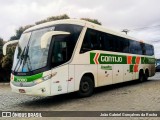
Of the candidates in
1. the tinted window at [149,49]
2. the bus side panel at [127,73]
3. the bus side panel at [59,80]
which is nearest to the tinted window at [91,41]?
the bus side panel at [59,80]

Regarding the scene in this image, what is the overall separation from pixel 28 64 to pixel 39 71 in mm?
717

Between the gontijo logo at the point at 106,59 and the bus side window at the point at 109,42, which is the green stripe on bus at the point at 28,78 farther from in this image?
the bus side window at the point at 109,42

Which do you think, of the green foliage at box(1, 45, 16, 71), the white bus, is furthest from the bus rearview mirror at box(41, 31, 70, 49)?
the green foliage at box(1, 45, 16, 71)

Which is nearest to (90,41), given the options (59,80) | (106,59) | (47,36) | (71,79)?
(106,59)

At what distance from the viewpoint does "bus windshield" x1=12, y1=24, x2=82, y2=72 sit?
35.0 ft

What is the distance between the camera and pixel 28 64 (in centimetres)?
1086

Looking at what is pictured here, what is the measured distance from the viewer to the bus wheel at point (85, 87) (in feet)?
40.6

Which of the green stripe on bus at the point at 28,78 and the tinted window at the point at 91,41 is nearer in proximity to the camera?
the green stripe on bus at the point at 28,78

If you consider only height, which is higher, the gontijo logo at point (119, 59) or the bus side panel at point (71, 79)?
the gontijo logo at point (119, 59)

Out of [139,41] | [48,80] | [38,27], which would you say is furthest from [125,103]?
[139,41]

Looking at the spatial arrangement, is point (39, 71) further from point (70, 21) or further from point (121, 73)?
point (121, 73)

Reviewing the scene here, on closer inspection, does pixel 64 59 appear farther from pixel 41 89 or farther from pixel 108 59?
pixel 108 59

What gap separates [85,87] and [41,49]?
9.93 ft

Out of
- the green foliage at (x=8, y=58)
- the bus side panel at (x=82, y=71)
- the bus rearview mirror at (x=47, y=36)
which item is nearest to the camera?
the bus rearview mirror at (x=47, y=36)
